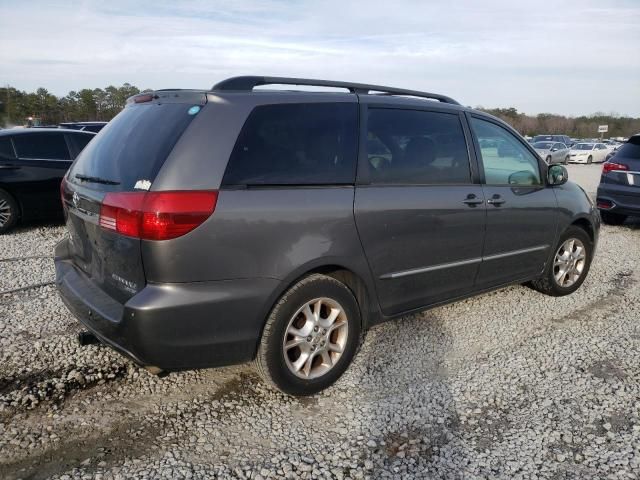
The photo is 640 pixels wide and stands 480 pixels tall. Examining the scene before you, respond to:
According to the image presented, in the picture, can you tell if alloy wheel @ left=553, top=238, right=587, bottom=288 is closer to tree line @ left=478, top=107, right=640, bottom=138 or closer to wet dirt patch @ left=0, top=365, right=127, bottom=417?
wet dirt patch @ left=0, top=365, right=127, bottom=417

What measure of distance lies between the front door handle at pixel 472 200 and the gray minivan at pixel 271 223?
0.04 ft

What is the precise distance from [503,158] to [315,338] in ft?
7.80

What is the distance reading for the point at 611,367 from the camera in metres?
3.61

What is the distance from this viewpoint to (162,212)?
2.50 metres

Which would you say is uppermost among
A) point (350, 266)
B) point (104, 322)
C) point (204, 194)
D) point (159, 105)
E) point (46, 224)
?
point (159, 105)

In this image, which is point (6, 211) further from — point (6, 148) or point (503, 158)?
point (503, 158)

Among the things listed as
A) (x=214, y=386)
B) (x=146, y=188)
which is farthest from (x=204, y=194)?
(x=214, y=386)

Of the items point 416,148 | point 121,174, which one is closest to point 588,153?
point 416,148

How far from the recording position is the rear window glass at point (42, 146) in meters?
7.55

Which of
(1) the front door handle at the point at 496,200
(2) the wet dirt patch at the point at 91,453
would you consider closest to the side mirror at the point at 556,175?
(1) the front door handle at the point at 496,200

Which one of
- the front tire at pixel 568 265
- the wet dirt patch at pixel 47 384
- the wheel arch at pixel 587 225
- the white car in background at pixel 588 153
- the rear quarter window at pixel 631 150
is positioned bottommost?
the white car in background at pixel 588 153

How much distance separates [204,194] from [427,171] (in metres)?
1.71

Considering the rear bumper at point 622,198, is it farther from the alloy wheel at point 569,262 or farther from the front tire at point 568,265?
the alloy wheel at point 569,262

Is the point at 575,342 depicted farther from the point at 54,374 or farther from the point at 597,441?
the point at 54,374
